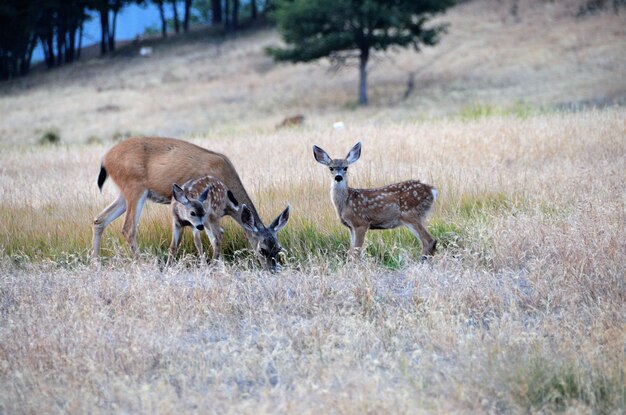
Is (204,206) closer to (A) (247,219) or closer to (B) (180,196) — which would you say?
(B) (180,196)

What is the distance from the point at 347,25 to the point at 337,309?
1243 inches

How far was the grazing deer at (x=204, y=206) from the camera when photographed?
307 inches

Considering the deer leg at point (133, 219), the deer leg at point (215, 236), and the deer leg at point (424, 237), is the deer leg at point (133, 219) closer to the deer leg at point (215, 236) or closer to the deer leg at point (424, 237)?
the deer leg at point (215, 236)

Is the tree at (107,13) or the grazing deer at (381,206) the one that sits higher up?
the tree at (107,13)

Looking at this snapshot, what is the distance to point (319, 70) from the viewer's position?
153 feet

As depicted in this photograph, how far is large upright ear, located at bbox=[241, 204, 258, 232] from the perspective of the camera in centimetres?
784

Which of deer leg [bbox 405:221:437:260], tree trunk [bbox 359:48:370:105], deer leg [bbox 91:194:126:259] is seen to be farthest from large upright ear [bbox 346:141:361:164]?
tree trunk [bbox 359:48:370:105]

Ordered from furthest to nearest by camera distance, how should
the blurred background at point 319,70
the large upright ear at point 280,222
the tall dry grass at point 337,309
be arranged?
the blurred background at point 319,70 < the large upright ear at point 280,222 < the tall dry grass at point 337,309

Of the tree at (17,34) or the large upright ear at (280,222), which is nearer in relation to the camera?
the large upright ear at (280,222)

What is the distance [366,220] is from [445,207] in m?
1.43

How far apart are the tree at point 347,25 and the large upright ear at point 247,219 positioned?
27745 mm

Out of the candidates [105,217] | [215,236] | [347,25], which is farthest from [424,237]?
[347,25]

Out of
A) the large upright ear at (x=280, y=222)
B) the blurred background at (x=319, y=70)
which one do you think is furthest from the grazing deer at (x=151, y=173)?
the blurred background at (x=319, y=70)

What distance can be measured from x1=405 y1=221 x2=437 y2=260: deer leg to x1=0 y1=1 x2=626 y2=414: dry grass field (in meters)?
0.10
